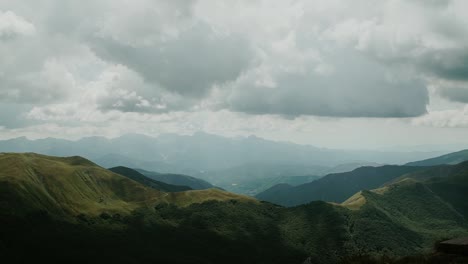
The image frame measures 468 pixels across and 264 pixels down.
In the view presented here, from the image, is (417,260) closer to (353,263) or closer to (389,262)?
(389,262)

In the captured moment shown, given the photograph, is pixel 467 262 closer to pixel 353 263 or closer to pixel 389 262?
pixel 389 262

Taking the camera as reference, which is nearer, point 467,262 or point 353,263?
point 467,262

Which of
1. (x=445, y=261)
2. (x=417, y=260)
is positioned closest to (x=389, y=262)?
(x=417, y=260)

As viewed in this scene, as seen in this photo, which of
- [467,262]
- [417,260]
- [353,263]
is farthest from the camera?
[353,263]

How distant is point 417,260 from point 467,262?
319 inches

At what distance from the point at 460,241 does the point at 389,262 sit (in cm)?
1407

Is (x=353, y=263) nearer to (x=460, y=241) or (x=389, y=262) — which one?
(x=389, y=262)

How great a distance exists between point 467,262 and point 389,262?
11.9 metres

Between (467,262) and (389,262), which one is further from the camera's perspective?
(389,262)

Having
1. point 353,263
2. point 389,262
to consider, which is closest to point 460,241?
point 389,262

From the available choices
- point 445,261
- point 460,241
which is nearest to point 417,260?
point 445,261

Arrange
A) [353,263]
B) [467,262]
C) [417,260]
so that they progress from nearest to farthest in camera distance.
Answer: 1. [467,262]
2. [417,260]
3. [353,263]

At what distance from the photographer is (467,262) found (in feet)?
197

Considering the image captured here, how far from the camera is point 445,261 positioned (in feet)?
209
